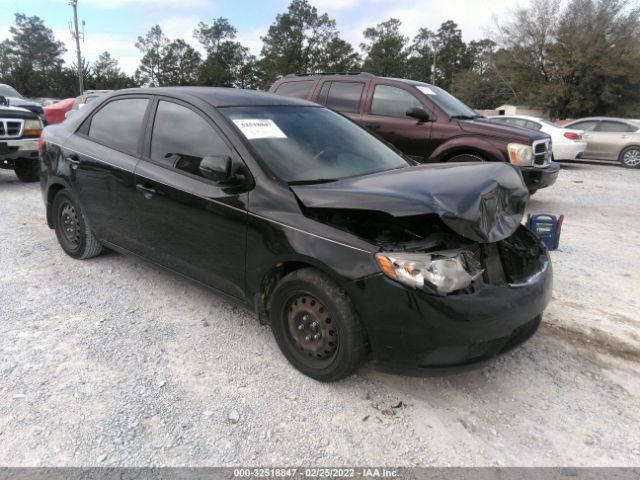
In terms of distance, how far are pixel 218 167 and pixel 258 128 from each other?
54cm

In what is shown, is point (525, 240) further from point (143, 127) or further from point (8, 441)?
point (8, 441)

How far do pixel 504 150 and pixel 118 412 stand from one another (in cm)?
563

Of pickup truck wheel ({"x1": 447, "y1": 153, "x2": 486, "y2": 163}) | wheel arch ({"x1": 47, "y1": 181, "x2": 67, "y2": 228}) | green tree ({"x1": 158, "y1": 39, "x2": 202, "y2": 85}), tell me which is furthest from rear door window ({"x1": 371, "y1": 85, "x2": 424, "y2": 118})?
green tree ({"x1": 158, "y1": 39, "x2": 202, "y2": 85})

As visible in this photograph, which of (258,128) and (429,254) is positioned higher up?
(258,128)

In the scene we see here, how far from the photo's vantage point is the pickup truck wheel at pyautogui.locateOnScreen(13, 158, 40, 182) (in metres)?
8.41

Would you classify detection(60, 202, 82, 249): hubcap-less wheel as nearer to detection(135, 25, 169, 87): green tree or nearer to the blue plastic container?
the blue plastic container

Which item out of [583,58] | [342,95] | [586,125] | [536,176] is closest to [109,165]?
[342,95]

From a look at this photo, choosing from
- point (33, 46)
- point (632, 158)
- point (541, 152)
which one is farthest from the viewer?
point (33, 46)

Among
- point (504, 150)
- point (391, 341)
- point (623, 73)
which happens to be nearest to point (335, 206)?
point (391, 341)

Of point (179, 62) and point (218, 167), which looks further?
point (179, 62)

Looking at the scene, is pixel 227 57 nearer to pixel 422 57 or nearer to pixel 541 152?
pixel 422 57

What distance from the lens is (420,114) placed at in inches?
263

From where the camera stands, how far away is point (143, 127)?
→ 12.0 ft

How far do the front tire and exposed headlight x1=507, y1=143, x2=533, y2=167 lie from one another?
945 centimetres
